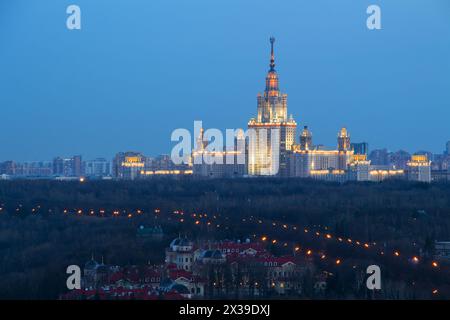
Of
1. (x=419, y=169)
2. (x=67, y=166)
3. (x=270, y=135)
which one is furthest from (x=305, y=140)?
(x=67, y=166)

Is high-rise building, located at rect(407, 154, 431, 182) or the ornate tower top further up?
the ornate tower top

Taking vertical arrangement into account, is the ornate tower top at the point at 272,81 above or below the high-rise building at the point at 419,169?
above

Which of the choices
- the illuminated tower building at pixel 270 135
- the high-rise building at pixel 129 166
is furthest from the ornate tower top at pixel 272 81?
the high-rise building at pixel 129 166

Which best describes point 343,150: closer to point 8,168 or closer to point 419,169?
point 419,169

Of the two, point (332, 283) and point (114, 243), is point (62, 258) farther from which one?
point (332, 283)

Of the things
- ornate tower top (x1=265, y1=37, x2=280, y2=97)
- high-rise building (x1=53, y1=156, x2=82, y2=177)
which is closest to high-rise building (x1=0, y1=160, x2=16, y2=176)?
high-rise building (x1=53, y1=156, x2=82, y2=177)

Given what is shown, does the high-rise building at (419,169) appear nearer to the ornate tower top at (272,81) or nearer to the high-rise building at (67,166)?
the ornate tower top at (272,81)

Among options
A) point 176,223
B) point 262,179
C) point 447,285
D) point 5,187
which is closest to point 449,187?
point 262,179

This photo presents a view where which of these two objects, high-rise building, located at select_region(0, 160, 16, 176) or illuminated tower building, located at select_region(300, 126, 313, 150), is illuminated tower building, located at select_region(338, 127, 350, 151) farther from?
high-rise building, located at select_region(0, 160, 16, 176)
